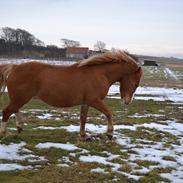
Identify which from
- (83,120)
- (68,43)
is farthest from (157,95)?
(68,43)

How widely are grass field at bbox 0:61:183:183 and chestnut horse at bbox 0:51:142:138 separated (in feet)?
2.10

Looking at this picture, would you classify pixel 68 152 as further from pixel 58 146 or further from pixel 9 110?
pixel 9 110

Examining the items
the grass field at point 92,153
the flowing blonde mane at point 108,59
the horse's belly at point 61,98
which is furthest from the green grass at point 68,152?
the flowing blonde mane at point 108,59

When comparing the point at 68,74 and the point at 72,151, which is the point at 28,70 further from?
the point at 72,151

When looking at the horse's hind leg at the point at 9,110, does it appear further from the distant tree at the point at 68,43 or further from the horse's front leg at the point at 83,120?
the distant tree at the point at 68,43

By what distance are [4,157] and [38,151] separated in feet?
2.49

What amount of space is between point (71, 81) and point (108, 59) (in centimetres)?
111

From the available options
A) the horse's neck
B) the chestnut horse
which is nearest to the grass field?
the chestnut horse

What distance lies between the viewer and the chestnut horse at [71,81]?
816 cm

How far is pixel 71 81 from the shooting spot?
848cm

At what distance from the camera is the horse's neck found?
891cm

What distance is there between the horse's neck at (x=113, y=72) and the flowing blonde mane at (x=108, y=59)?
0.13 m

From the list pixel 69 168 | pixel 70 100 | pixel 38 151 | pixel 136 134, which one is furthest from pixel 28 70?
pixel 136 134

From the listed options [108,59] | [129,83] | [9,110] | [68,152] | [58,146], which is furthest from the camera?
[129,83]
